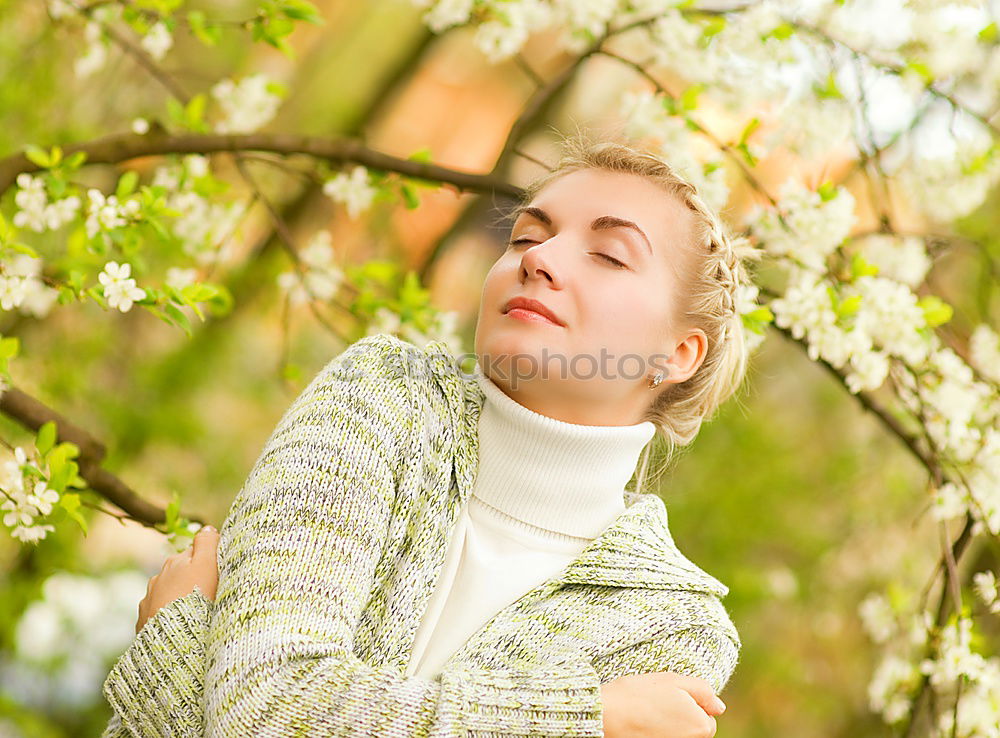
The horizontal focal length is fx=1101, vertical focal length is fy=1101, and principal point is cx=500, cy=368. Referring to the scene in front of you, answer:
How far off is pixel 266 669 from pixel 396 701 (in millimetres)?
142

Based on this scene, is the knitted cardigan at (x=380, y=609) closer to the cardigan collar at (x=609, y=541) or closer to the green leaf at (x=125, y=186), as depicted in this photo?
the cardigan collar at (x=609, y=541)

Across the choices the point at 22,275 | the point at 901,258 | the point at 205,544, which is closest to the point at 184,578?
the point at 205,544

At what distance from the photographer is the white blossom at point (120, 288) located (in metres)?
1.50

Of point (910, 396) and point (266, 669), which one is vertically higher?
point (910, 396)

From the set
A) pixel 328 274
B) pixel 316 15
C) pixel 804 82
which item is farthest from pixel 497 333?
pixel 804 82

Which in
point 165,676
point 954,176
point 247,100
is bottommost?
point 165,676

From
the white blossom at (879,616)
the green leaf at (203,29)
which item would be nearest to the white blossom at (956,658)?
the white blossom at (879,616)

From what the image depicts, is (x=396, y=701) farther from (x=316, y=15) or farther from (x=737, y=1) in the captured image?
(x=737, y=1)

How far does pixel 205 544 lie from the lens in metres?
1.41

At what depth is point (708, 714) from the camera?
1337 mm

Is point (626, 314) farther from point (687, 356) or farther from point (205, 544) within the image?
point (205, 544)

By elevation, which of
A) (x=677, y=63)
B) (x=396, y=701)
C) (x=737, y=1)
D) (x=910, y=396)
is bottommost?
(x=396, y=701)

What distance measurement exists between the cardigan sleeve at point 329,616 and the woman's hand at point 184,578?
0.13 feet

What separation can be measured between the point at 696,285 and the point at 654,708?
0.59 meters
